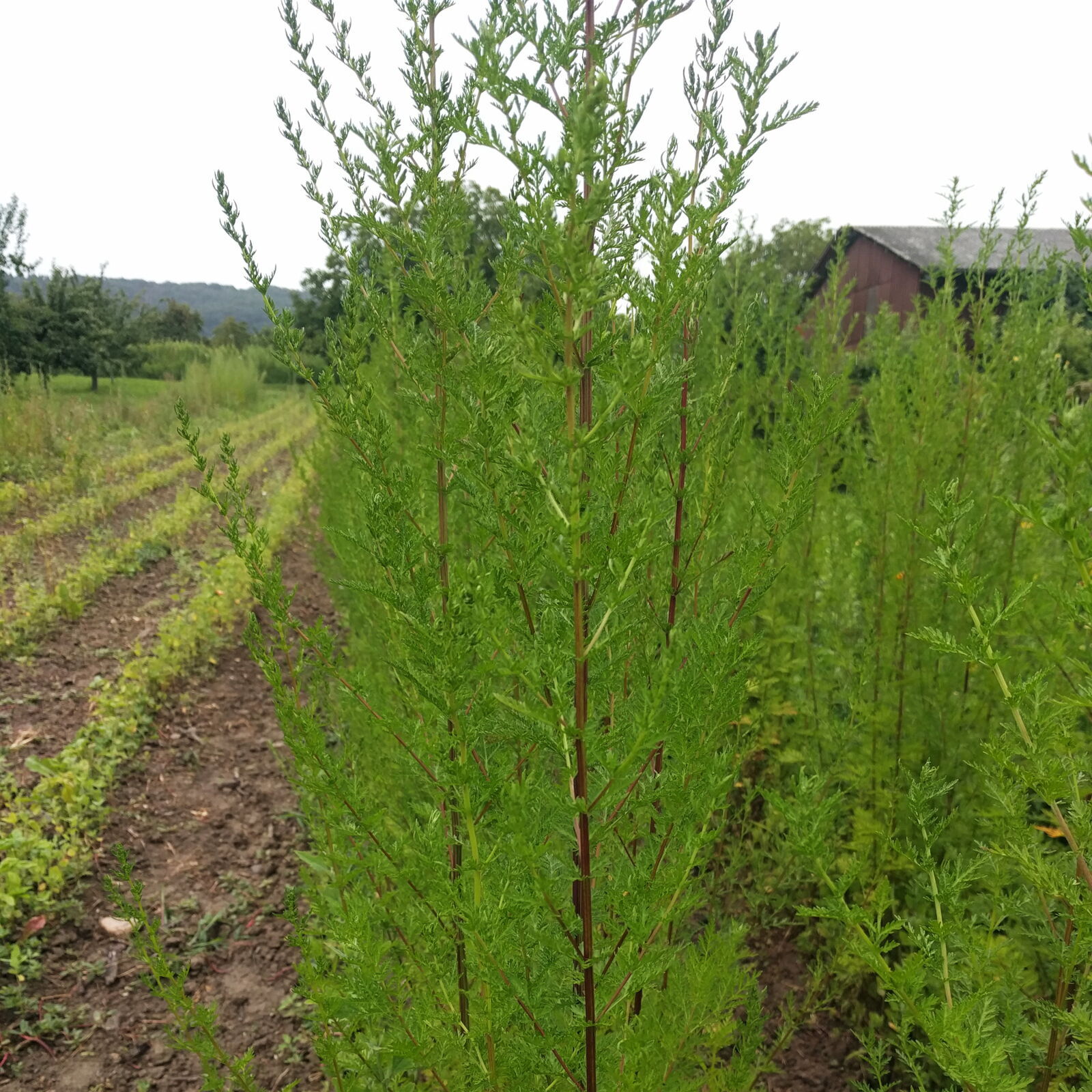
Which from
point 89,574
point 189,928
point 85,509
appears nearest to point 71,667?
point 89,574

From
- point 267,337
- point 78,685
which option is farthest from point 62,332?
point 267,337

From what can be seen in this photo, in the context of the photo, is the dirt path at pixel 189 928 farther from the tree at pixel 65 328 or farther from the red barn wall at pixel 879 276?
the red barn wall at pixel 879 276

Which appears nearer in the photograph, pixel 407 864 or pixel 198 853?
pixel 407 864

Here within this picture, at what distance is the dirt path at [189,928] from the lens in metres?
2.69

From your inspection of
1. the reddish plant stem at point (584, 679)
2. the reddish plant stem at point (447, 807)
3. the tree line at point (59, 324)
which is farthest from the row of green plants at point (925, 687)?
the tree line at point (59, 324)

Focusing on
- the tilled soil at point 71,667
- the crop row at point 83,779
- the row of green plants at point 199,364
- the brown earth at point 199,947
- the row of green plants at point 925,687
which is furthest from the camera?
the row of green plants at point 199,364

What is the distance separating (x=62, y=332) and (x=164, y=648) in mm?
19745

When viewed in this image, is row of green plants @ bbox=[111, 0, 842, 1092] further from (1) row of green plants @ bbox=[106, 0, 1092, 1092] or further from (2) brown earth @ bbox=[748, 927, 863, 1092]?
(2) brown earth @ bbox=[748, 927, 863, 1092]

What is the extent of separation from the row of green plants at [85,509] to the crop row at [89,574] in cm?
56

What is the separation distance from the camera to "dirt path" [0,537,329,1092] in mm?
2693

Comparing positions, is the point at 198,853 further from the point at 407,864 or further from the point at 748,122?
the point at 748,122

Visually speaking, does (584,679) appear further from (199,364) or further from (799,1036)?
(199,364)

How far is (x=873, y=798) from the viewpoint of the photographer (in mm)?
2537

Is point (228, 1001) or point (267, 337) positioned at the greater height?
Result: point (267, 337)
